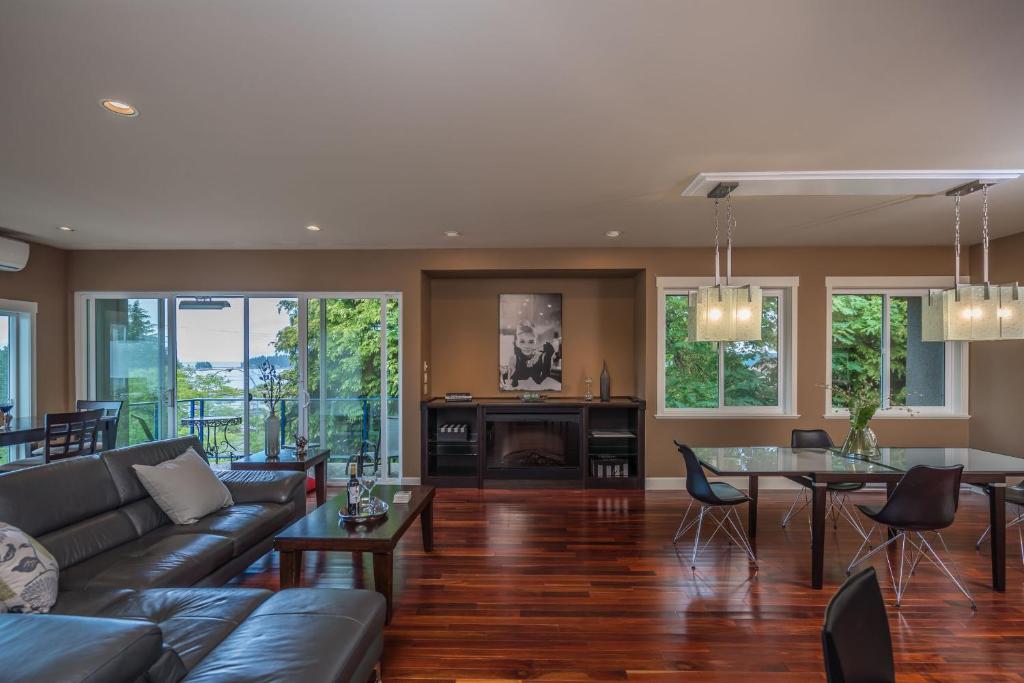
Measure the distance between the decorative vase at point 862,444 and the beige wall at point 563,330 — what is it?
248cm

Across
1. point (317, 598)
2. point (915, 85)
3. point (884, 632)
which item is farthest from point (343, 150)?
point (884, 632)

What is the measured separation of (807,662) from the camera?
2389mm

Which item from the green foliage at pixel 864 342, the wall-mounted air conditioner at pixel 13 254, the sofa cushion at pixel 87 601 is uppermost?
the wall-mounted air conditioner at pixel 13 254

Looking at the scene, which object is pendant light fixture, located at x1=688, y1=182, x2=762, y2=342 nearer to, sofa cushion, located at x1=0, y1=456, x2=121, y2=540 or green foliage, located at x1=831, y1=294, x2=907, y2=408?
green foliage, located at x1=831, y1=294, x2=907, y2=408

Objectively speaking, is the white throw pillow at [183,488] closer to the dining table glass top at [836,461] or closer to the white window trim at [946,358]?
the dining table glass top at [836,461]

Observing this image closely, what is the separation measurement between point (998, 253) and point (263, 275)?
7.69 m

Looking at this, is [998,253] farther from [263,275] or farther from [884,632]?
[263,275]

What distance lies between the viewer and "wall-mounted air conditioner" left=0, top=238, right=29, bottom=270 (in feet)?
15.4

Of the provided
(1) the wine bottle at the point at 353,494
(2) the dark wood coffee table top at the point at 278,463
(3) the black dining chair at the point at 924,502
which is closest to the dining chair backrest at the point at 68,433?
(2) the dark wood coffee table top at the point at 278,463

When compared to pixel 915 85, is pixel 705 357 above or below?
below

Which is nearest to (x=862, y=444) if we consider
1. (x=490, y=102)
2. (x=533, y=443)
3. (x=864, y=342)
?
(x=864, y=342)

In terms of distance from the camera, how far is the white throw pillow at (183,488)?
9.87ft

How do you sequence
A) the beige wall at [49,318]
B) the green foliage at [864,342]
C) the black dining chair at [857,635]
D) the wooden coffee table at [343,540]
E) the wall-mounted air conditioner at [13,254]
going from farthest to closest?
the green foliage at [864,342], the beige wall at [49,318], the wall-mounted air conditioner at [13,254], the wooden coffee table at [343,540], the black dining chair at [857,635]

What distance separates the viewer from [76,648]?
1.27 metres
